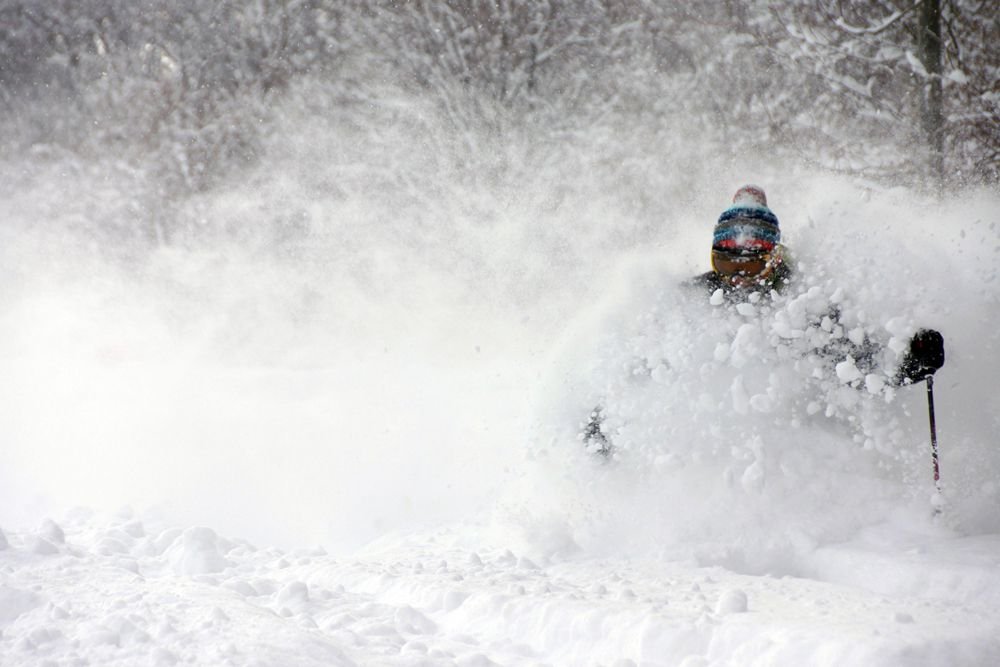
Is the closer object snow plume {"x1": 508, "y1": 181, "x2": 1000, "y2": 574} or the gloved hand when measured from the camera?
the gloved hand

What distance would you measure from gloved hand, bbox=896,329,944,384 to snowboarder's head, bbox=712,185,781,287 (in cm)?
103

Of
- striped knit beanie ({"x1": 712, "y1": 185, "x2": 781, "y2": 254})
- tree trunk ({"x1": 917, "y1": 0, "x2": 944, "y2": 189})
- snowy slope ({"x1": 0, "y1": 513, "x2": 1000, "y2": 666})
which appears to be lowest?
snowy slope ({"x1": 0, "y1": 513, "x2": 1000, "y2": 666})

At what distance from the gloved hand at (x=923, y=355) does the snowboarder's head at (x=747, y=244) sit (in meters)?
1.03

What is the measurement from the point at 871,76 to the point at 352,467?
26.5ft

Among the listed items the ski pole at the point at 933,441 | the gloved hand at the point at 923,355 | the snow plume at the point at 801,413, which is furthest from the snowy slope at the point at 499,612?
the gloved hand at the point at 923,355

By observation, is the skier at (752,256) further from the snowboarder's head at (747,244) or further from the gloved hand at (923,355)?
the gloved hand at (923,355)

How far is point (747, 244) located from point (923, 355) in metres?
1.31

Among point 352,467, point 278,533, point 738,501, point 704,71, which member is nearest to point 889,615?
point 738,501

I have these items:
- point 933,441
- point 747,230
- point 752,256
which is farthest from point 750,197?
point 933,441

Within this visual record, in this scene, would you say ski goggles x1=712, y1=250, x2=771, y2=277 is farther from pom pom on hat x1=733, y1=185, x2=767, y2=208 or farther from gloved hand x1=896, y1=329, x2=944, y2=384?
gloved hand x1=896, y1=329, x2=944, y2=384

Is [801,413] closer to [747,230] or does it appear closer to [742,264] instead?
[742,264]

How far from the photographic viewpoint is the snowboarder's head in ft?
14.6

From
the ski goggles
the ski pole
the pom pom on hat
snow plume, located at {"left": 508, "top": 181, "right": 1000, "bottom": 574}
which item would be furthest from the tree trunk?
the ski pole

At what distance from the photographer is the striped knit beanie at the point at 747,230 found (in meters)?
4.43
